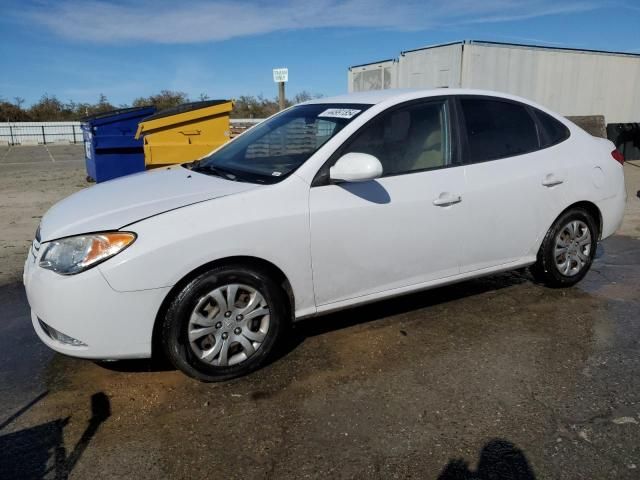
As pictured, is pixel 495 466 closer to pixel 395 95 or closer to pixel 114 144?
pixel 395 95

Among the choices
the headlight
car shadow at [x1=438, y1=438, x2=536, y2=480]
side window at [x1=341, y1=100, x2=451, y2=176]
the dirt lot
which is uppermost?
side window at [x1=341, y1=100, x2=451, y2=176]

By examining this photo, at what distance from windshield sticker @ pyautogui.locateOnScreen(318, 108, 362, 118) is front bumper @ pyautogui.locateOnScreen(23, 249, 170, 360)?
165cm

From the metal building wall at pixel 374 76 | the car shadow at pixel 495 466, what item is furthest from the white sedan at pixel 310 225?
the metal building wall at pixel 374 76

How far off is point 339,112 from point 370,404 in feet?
6.34

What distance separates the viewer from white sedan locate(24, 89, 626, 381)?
281 centimetres

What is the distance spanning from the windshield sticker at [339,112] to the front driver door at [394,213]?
16cm

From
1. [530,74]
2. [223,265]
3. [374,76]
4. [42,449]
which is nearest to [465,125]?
[223,265]

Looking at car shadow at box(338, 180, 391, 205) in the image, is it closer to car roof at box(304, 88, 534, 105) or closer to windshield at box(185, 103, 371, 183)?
windshield at box(185, 103, 371, 183)

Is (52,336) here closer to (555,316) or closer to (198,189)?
(198,189)

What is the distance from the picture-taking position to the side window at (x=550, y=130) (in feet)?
14.0

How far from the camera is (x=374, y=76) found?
12914 mm

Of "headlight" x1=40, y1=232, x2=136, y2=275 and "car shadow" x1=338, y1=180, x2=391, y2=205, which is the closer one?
"headlight" x1=40, y1=232, x2=136, y2=275

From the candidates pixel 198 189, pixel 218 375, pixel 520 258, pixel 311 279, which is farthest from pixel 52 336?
pixel 520 258

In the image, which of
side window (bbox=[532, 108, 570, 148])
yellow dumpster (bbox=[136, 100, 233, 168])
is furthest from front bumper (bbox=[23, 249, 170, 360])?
yellow dumpster (bbox=[136, 100, 233, 168])
